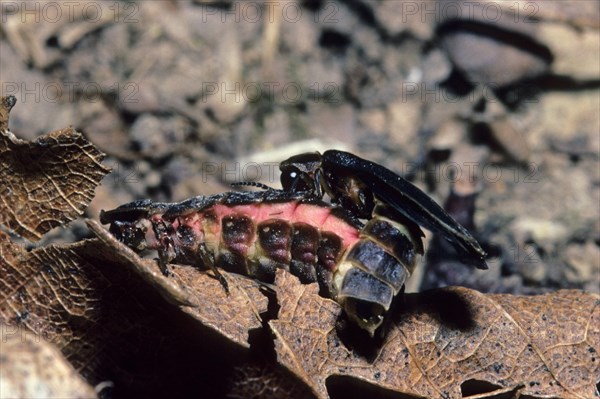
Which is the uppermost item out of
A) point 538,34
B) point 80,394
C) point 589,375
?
point 538,34

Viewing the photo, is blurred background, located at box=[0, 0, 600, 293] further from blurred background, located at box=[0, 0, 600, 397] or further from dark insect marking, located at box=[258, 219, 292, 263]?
dark insect marking, located at box=[258, 219, 292, 263]

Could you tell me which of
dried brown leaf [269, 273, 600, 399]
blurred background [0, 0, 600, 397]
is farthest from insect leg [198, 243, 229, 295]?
blurred background [0, 0, 600, 397]

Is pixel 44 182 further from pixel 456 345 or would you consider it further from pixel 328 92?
pixel 328 92

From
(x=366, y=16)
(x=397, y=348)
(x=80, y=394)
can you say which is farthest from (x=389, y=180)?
(x=366, y=16)

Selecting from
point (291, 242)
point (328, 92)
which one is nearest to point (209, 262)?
point (291, 242)

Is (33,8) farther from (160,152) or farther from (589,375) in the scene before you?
(589,375)
